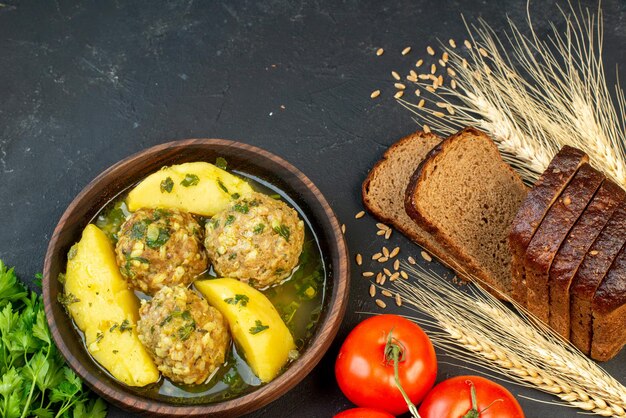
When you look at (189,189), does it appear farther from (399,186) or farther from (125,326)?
(399,186)

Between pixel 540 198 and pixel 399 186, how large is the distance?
0.96 metres

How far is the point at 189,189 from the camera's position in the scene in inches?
179

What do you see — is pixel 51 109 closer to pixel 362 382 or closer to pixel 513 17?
pixel 362 382

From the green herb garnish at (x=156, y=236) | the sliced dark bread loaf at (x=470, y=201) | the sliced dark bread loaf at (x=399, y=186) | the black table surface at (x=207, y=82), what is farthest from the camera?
the black table surface at (x=207, y=82)

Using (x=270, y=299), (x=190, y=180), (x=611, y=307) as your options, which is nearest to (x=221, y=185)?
(x=190, y=180)

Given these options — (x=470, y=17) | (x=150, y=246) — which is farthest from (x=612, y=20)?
Answer: (x=150, y=246)

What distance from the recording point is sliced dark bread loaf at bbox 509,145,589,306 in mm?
4613

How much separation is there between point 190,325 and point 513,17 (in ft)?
10.5

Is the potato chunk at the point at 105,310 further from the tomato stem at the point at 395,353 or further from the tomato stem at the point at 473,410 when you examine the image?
the tomato stem at the point at 473,410

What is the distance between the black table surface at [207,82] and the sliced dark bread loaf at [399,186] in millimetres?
113

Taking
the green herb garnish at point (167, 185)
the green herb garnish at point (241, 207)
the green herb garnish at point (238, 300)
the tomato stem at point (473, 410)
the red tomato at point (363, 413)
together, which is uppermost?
the green herb garnish at point (167, 185)

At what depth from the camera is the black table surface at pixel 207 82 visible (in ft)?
17.6

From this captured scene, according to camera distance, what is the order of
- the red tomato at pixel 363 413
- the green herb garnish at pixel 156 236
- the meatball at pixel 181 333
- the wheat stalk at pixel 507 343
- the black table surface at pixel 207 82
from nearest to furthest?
1. the meatball at pixel 181 333
2. the green herb garnish at pixel 156 236
3. the red tomato at pixel 363 413
4. the wheat stalk at pixel 507 343
5. the black table surface at pixel 207 82

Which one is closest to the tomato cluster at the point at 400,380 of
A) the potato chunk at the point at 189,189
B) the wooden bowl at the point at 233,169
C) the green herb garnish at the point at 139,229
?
the wooden bowl at the point at 233,169
